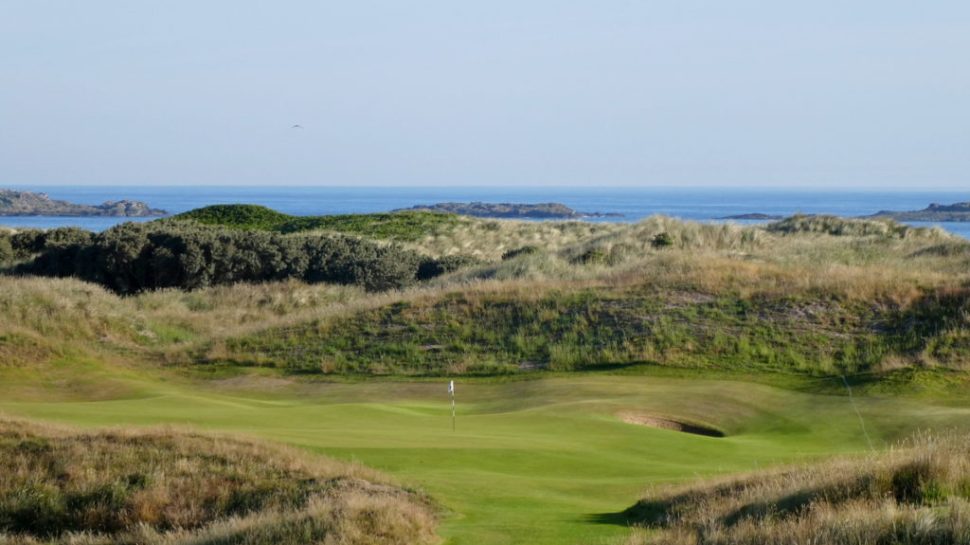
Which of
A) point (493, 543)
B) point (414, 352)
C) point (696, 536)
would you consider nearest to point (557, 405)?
point (414, 352)

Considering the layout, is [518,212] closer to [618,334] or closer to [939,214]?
[939,214]

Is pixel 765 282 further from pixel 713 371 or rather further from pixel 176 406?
pixel 176 406

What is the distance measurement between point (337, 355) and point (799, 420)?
43.6 feet

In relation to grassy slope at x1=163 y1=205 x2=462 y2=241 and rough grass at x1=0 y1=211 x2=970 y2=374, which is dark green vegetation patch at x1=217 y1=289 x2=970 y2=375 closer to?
rough grass at x1=0 y1=211 x2=970 y2=374

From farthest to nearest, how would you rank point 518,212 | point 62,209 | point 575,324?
point 62,209 < point 518,212 < point 575,324

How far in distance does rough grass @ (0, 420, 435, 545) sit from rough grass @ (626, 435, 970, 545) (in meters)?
2.59

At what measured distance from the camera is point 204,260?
45.4 metres

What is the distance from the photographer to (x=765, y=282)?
3331cm

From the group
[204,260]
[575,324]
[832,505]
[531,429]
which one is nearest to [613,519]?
[832,505]

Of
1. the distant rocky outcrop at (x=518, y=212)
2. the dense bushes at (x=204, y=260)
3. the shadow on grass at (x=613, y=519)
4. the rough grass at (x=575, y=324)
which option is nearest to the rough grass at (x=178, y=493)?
the shadow on grass at (x=613, y=519)

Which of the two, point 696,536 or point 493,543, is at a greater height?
point 696,536

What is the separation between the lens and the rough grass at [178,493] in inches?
430

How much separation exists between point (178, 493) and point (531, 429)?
6.76m

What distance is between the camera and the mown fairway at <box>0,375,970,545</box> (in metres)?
12.5
